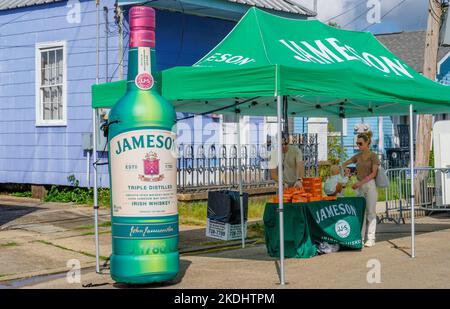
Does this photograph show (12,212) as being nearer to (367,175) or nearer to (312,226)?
(312,226)

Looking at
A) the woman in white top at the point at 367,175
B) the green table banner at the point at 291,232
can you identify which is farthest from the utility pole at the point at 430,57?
the green table banner at the point at 291,232

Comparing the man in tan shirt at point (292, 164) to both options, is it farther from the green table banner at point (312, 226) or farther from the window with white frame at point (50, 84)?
the window with white frame at point (50, 84)

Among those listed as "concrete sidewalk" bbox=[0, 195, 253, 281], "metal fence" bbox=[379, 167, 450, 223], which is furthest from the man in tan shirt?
"metal fence" bbox=[379, 167, 450, 223]

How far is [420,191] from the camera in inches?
683

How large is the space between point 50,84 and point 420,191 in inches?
375

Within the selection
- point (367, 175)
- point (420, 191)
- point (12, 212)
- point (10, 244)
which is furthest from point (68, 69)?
point (367, 175)

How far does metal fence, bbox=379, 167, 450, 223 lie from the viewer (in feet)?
53.5

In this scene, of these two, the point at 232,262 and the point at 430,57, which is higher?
the point at 430,57

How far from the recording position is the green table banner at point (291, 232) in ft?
36.2

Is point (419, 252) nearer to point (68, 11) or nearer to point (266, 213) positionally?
point (266, 213)

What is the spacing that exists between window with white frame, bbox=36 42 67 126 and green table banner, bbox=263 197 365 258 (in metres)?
9.16

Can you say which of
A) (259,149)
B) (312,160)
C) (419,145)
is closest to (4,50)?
(259,149)

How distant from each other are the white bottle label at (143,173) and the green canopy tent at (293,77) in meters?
1.08

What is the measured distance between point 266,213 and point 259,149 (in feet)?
27.7
